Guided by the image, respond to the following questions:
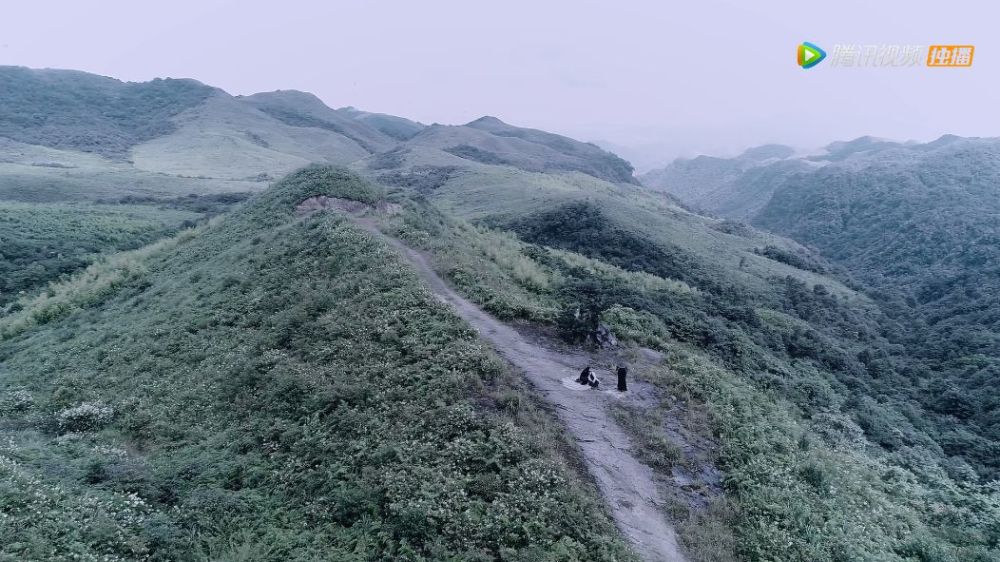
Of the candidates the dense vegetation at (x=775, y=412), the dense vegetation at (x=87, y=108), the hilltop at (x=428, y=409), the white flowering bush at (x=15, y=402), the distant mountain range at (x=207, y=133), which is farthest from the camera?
the dense vegetation at (x=87, y=108)

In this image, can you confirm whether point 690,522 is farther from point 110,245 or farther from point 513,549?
point 110,245

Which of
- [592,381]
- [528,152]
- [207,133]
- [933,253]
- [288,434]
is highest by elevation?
[528,152]

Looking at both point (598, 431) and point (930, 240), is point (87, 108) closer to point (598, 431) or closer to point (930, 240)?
point (598, 431)

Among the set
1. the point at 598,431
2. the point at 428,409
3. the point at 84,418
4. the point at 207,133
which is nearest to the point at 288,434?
the point at 428,409

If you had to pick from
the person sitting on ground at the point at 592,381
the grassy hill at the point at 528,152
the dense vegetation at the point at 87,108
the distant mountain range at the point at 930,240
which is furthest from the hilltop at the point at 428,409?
the dense vegetation at the point at 87,108

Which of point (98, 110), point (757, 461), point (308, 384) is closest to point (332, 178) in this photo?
point (308, 384)

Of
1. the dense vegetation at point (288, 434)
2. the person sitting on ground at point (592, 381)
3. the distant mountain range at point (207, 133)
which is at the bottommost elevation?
the dense vegetation at point (288, 434)

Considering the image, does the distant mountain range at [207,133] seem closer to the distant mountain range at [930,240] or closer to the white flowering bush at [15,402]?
the distant mountain range at [930,240]
